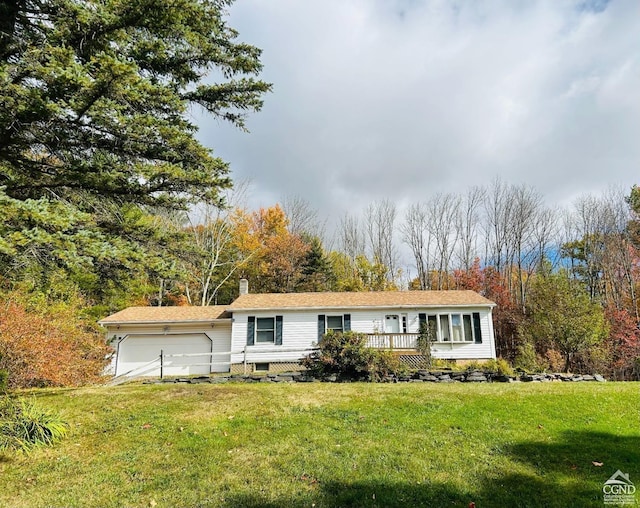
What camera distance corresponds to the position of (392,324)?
1788 cm

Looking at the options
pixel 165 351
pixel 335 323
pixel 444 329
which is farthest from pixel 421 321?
pixel 165 351

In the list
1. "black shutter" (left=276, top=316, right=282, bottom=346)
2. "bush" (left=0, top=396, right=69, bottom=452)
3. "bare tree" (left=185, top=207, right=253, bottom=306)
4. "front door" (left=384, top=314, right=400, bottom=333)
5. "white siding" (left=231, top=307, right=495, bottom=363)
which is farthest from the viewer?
"bare tree" (left=185, top=207, right=253, bottom=306)

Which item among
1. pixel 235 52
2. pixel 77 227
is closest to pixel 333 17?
pixel 235 52

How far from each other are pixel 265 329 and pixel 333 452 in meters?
12.6

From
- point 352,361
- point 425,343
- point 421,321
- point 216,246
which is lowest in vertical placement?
point 352,361

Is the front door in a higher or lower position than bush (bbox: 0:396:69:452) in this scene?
higher

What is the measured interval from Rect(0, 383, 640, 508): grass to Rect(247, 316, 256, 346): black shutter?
856 cm

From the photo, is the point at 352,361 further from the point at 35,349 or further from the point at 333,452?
the point at 35,349

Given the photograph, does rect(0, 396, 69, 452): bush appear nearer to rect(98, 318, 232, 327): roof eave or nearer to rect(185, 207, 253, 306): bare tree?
rect(98, 318, 232, 327): roof eave

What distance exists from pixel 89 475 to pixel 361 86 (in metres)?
12.5

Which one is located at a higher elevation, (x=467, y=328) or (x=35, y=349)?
(x=467, y=328)

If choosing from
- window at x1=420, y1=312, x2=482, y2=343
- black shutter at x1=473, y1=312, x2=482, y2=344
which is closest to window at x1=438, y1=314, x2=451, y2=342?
window at x1=420, y1=312, x2=482, y2=343

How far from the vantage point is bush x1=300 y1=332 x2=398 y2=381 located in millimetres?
12539

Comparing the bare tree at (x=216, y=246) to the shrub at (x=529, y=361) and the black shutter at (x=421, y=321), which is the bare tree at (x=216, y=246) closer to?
the black shutter at (x=421, y=321)
